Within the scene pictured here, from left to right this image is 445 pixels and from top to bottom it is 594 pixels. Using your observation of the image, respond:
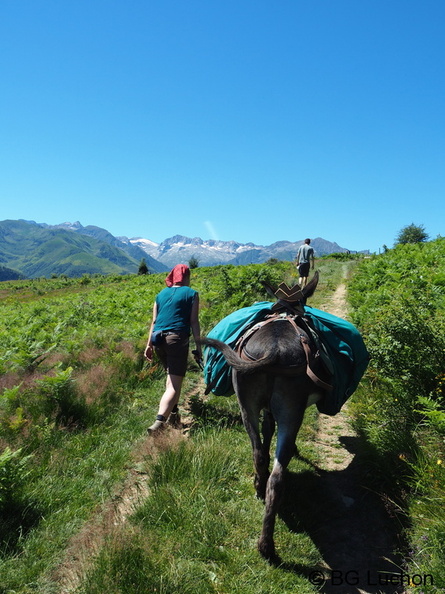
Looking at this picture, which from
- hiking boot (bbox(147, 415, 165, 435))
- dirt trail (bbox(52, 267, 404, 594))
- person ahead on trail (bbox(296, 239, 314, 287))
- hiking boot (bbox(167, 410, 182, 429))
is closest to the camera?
dirt trail (bbox(52, 267, 404, 594))

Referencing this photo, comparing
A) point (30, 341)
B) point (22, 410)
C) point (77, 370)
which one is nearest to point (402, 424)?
point (22, 410)

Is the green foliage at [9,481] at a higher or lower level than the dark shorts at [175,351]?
lower

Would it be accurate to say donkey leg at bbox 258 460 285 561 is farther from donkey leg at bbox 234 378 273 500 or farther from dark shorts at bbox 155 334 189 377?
dark shorts at bbox 155 334 189 377

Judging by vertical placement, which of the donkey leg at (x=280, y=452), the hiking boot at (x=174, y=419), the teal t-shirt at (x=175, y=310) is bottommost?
the hiking boot at (x=174, y=419)

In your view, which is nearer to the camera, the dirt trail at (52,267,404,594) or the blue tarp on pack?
the dirt trail at (52,267,404,594)

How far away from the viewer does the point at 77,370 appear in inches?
310

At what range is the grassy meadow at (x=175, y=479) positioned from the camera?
9.95ft

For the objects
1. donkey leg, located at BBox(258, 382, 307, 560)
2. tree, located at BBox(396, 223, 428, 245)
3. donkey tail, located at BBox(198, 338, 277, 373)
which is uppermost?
tree, located at BBox(396, 223, 428, 245)

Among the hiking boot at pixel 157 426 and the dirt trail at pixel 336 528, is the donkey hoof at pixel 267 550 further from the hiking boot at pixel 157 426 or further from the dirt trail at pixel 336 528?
the hiking boot at pixel 157 426

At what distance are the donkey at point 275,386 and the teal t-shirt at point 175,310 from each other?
1712 mm

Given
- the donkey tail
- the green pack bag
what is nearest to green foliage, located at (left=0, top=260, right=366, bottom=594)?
the green pack bag

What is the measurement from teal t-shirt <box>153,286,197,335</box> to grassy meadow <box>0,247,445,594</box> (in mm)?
1650

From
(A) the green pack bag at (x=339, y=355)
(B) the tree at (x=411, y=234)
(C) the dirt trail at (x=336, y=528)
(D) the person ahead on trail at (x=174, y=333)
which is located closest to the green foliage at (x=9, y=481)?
(C) the dirt trail at (x=336, y=528)

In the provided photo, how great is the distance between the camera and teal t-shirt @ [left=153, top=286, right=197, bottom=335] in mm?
5711
